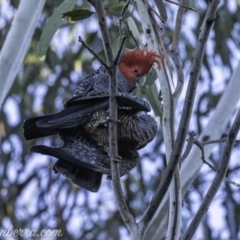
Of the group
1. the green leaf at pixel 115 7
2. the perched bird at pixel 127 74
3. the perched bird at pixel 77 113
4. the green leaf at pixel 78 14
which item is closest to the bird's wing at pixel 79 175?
the perched bird at pixel 77 113

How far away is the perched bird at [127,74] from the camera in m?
2.03

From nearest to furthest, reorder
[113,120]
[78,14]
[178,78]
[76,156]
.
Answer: [113,120] < [76,156] < [178,78] < [78,14]

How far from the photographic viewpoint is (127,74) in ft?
7.23

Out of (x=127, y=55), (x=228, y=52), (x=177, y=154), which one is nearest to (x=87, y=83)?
(x=127, y=55)

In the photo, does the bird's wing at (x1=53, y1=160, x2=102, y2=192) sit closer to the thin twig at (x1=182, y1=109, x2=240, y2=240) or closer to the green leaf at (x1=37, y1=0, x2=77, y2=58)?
the thin twig at (x1=182, y1=109, x2=240, y2=240)

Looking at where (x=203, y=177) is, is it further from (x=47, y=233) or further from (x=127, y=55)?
(x=127, y=55)

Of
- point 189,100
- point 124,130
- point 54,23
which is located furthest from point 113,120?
point 54,23

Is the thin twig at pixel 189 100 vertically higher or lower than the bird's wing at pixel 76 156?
higher

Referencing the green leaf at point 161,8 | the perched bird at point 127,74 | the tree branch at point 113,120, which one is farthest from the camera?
→ the green leaf at point 161,8


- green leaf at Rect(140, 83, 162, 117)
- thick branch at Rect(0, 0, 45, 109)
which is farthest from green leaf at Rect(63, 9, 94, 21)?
thick branch at Rect(0, 0, 45, 109)

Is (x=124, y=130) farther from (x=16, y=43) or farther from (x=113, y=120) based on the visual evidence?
(x=16, y=43)

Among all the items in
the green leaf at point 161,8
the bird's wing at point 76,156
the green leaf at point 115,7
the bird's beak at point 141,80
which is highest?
the green leaf at point 161,8

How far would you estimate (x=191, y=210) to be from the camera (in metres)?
4.19

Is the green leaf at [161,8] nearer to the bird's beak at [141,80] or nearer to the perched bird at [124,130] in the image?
the bird's beak at [141,80]
